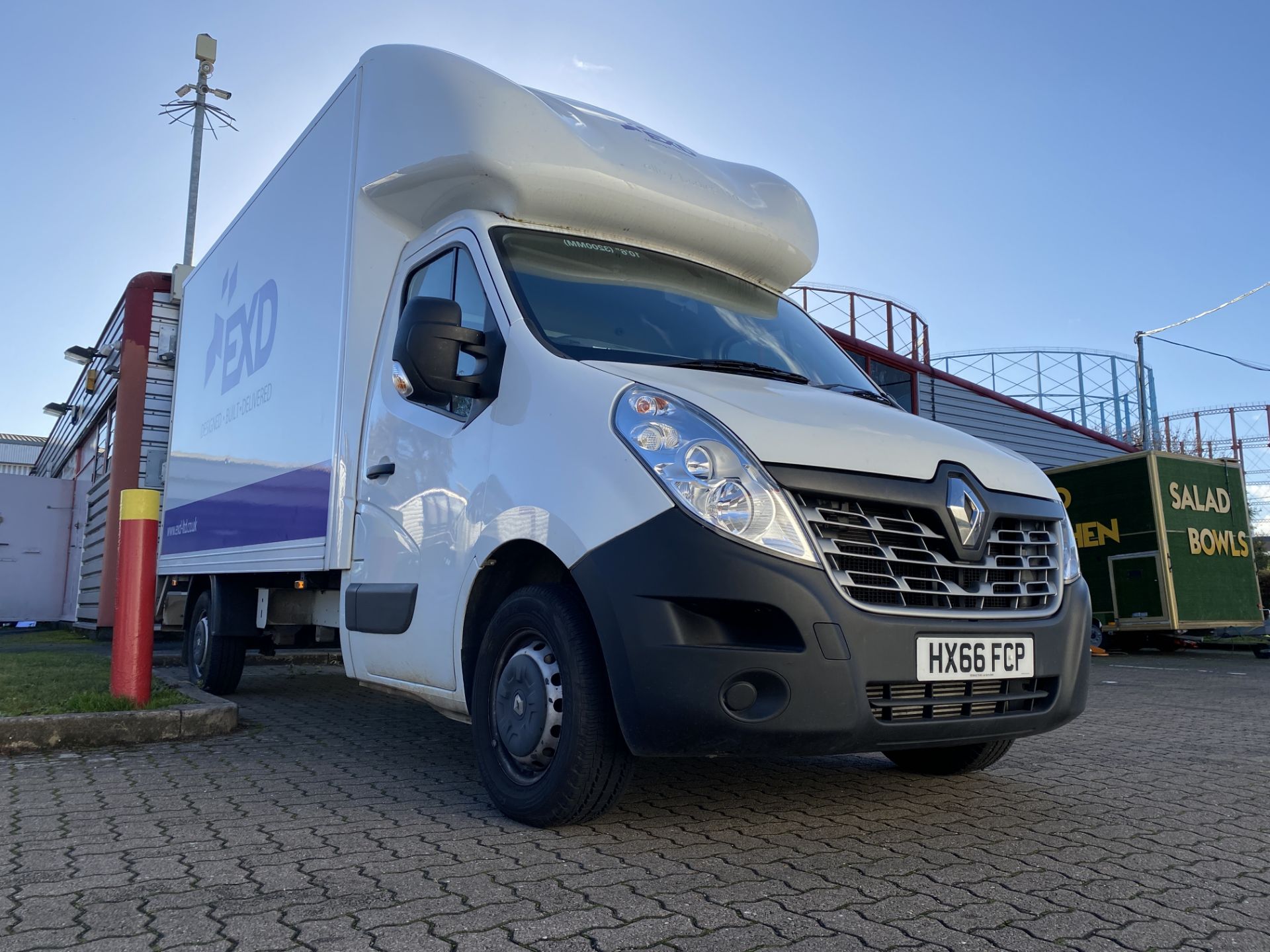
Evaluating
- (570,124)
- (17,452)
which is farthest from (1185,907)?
(17,452)

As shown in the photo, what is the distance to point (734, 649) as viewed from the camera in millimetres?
2689

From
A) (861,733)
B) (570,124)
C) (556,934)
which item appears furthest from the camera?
(570,124)

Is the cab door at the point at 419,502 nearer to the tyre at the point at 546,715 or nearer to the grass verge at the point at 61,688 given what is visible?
the tyre at the point at 546,715

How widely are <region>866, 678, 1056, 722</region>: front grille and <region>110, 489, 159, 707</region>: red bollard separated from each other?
4.04 metres

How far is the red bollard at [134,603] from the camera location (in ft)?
17.3

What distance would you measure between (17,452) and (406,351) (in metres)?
65.9

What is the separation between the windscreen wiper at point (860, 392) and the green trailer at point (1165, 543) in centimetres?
1059

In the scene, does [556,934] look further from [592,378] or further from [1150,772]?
[1150,772]

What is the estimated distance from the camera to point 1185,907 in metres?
2.46

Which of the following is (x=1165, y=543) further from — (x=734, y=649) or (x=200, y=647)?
(x=734, y=649)

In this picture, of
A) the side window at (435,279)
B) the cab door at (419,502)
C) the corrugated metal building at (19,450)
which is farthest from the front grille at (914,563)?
the corrugated metal building at (19,450)

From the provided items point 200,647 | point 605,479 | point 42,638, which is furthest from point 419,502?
point 42,638

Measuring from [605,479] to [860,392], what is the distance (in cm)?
157

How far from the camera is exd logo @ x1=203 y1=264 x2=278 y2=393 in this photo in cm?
557
